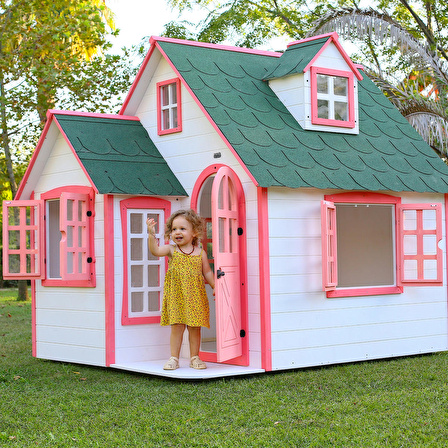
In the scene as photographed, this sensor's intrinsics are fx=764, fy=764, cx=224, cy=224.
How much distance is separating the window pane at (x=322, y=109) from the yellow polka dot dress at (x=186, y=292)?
271cm

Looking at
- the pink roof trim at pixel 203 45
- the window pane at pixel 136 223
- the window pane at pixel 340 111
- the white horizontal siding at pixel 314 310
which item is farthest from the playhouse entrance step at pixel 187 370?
the pink roof trim at pixel 203 45

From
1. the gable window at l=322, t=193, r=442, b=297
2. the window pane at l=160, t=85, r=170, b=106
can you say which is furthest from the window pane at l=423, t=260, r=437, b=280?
the window pane at l=160, t=85, r=170, b=106

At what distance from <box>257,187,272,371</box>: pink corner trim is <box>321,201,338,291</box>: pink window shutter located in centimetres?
74

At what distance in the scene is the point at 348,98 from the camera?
1023cm

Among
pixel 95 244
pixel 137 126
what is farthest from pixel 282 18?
pixel 95 244

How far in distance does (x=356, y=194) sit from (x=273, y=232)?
147 cm

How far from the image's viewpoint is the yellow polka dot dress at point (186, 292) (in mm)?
8648

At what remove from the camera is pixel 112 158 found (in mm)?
9555

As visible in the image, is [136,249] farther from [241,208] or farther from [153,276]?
[241,208]

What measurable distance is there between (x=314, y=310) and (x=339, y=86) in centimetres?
314

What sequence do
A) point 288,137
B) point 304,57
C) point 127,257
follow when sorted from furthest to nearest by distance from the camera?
point 304,57
point 288,137
point 127,257

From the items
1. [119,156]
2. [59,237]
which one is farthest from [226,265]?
[59,237]

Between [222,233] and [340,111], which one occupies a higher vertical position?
[340,111]

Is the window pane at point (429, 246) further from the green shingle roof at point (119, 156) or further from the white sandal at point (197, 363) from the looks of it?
the white sandal at point (197, 363)
